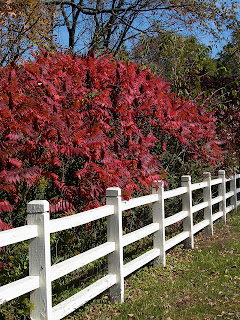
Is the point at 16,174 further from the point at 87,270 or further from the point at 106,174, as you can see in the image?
the point at 87,270

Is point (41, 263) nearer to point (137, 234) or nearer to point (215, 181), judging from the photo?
point (137, 234)

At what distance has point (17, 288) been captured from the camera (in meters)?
3.48

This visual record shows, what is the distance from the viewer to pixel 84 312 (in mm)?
4746

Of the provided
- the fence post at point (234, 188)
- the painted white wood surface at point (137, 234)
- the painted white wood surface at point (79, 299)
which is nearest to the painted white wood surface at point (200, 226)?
the painted white wood surface at point (137, 234)

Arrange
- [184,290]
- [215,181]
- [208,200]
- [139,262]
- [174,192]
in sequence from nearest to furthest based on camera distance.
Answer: [184,290] → [139,262] → [174,192] → [208,200] → [215,181]

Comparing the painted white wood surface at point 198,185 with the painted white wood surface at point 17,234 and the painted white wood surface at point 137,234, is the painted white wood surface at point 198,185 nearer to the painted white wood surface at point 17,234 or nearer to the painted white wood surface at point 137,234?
the painted white wood surface at point 137,234

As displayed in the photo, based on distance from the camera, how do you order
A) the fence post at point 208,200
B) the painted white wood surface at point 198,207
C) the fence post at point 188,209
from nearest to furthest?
the fence post at point 188,209 → the painted white wood surface at point 198,207 → the fence post at point 208,200

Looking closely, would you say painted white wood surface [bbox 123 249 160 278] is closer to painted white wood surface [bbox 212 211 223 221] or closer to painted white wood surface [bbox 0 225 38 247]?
painted white wood surface [bbox 0 225 38 247]

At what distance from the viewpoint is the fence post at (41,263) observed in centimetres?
375

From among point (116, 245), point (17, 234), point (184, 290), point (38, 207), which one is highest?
point (38, 207)

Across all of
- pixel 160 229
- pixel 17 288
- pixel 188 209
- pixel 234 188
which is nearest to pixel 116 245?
pixel 160 229

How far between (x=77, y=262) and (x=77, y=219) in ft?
1.40

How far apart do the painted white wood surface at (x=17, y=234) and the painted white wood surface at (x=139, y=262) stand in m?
2.10

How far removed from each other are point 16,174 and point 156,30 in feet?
42.5
